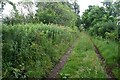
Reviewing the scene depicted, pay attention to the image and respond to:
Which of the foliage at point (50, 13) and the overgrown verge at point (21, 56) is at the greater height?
the foliage at point (50, 13)

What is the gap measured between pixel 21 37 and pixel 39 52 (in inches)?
83.7

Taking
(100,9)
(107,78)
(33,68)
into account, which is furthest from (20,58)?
(100,9)

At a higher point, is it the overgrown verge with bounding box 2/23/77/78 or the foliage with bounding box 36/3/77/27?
the foliage with bounding box 36/3/77/27

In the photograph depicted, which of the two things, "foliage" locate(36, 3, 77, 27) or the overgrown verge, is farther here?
"foliage" locate(36, 3, 77, 27)

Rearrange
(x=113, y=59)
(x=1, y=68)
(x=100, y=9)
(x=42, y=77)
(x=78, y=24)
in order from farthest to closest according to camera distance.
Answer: (x=78, y=24)
(x=100, y=9)
(x=113, y=59)
(x=42, y=77)
(x=1, y=68)

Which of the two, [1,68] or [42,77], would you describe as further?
[42,77]

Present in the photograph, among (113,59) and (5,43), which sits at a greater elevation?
(5,43)

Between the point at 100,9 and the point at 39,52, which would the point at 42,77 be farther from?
the point at 100,9

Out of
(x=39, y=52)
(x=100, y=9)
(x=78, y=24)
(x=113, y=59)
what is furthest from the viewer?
(x=78, y=24)

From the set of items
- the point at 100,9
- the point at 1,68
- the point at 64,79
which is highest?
the point at 100,9

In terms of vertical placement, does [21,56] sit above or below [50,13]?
below

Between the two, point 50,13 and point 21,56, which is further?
point 50,13

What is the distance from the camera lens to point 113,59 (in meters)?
13.1

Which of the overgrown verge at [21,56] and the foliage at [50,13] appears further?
the foliage at [50,13]
